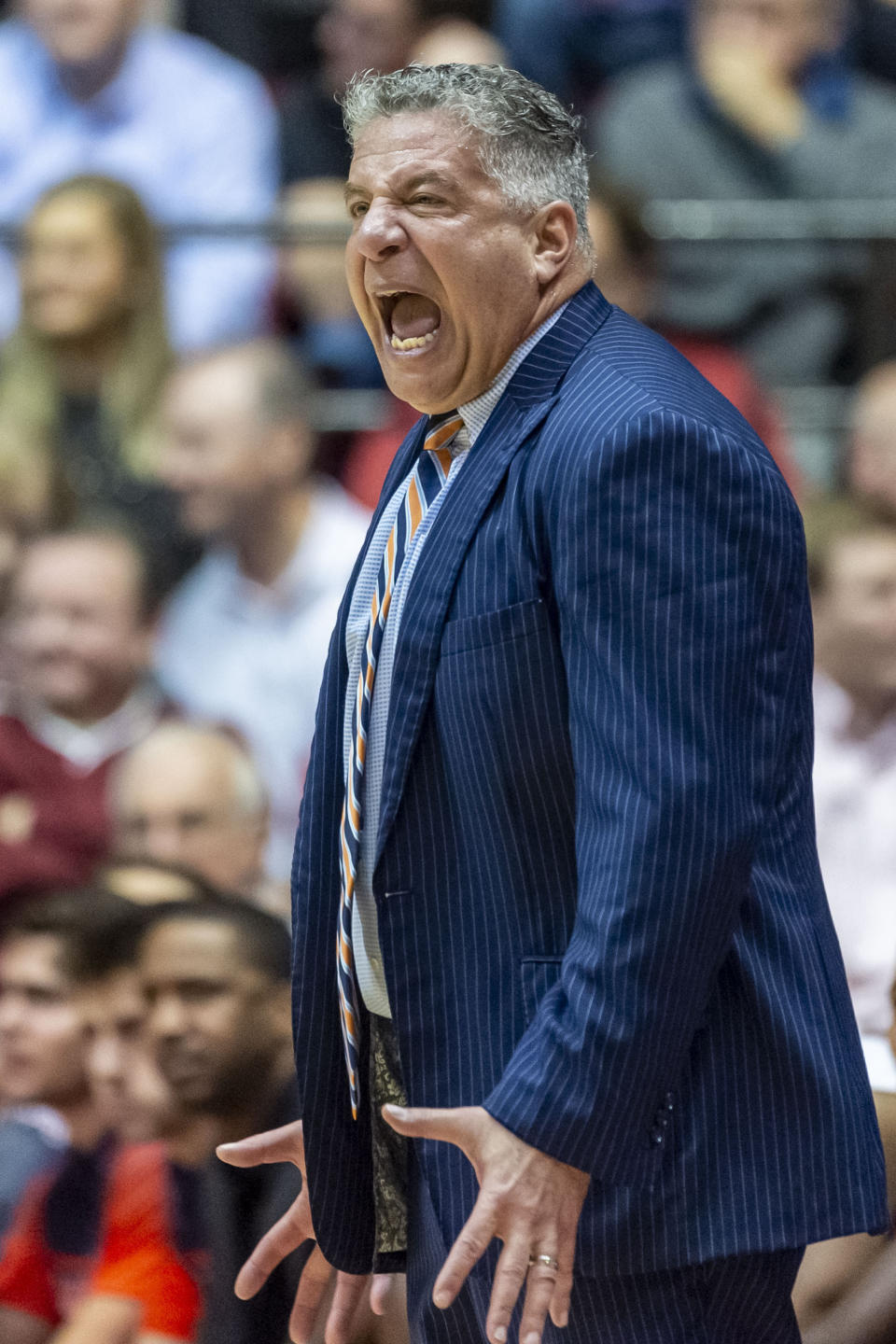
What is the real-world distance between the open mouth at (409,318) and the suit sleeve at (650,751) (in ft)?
0.64

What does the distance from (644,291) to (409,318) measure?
224 cm

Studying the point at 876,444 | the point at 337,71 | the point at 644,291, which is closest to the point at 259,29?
the point at 337,71

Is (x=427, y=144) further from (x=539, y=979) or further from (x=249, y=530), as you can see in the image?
(x=249, y=530)

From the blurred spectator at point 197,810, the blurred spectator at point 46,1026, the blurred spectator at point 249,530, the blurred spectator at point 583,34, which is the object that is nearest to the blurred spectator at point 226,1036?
the blurred spectator at point 46,1026

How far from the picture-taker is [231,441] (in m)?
3.51

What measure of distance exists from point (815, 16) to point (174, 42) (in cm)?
147

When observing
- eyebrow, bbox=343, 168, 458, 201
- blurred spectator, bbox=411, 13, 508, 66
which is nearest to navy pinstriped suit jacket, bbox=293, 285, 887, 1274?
eyebrow, bbox=343, 168, 458, 201

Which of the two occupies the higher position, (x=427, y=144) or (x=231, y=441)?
(x=231, y=441)

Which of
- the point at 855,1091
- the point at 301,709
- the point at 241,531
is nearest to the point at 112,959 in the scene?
the point at 301,709

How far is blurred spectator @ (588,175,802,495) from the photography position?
3.35 m

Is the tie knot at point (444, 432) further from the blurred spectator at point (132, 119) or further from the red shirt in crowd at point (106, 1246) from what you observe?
the blurred spectator at point (132, 119)

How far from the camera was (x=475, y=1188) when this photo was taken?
1.21 meters

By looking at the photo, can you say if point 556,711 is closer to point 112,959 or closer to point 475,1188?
point 475,1188

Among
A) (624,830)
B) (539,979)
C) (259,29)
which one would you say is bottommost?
(539,979)
